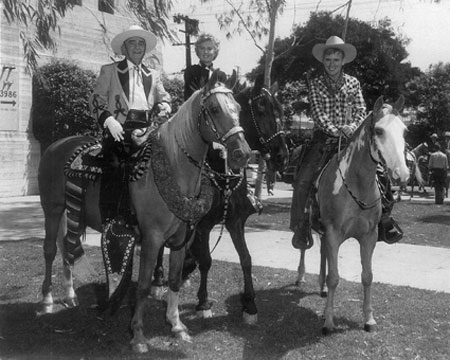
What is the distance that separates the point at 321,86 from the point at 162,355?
3425 mm

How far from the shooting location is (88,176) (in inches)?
207

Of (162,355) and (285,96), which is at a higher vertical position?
(285,96)

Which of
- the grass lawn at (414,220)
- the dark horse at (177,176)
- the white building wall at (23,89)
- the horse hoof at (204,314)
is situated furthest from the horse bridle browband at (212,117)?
the white building wall at (23,89)

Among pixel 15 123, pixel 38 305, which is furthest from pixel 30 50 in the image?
pixel 15 123

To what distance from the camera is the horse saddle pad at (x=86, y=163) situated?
520 cm

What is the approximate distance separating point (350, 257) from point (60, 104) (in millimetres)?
12528

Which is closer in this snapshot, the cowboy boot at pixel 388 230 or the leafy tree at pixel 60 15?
the leafy tree at pixel 60 15

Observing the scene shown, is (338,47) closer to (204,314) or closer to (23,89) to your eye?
(204,314)

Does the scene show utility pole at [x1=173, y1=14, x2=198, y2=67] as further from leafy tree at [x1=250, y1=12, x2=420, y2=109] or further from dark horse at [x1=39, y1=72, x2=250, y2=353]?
leafy tree at [x1=250, y1=12, x2=420, y2=109]

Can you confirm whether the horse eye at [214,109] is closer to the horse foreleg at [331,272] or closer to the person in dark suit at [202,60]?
the person in dark suit at [202,60]

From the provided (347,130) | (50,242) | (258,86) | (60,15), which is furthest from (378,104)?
(50,242)

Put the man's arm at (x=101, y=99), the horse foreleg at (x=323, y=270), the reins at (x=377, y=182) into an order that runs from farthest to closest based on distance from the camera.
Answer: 1. the horse foreleg at (x=323, y=270)
2. the reins at (x=377, y=182)
3. the man's arm at (x=101, y=99)

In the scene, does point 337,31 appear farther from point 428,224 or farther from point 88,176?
point 88,176

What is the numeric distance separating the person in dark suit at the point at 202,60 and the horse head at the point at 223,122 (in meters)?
1.35
